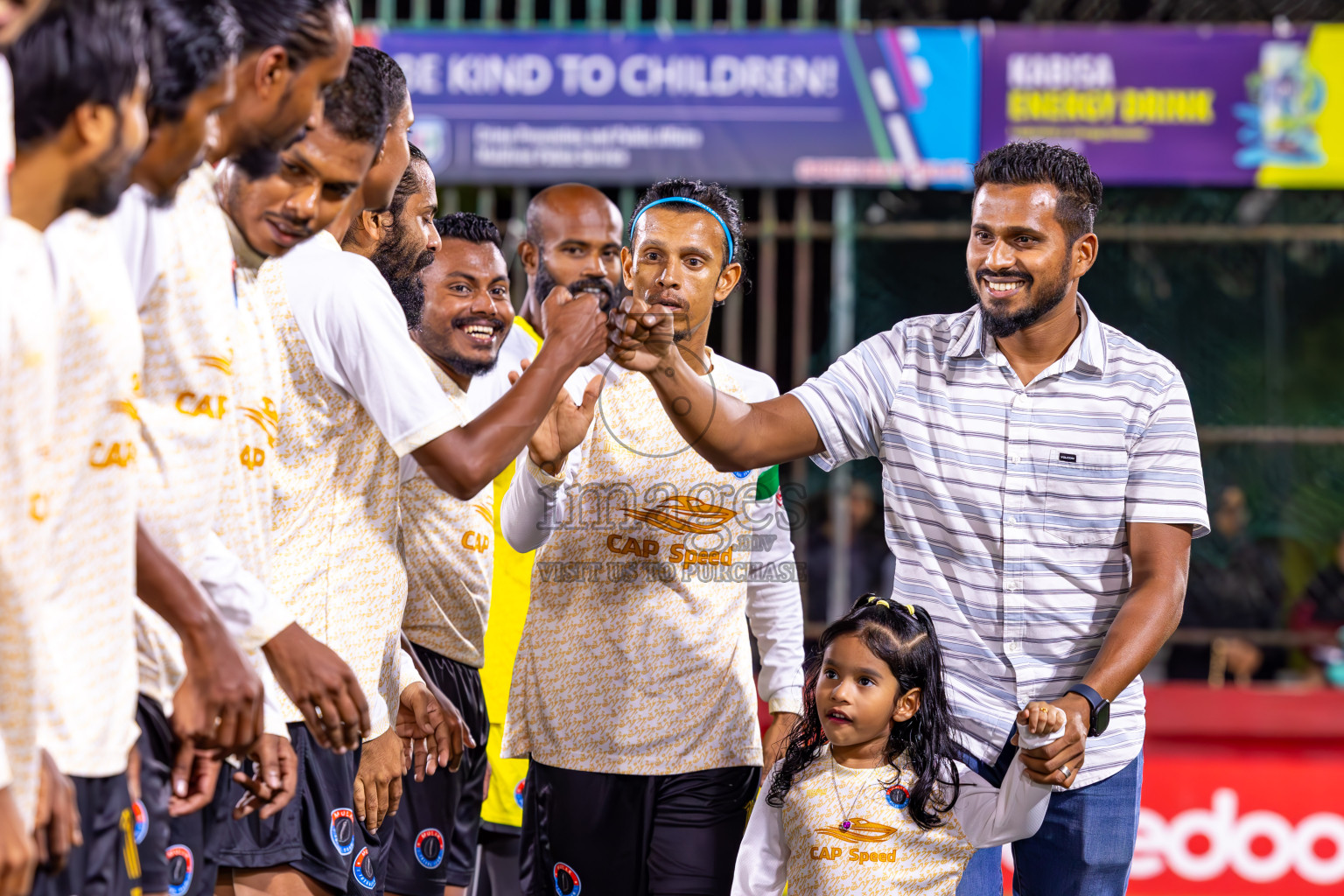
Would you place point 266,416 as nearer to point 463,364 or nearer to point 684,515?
point 684,515

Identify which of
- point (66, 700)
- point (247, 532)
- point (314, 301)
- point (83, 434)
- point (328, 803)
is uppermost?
point (314, 301)

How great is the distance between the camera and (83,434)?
183 centimetres

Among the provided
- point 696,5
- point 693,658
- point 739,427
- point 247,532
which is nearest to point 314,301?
point 247,532

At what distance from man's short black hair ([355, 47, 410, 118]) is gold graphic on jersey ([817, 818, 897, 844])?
1855 mm

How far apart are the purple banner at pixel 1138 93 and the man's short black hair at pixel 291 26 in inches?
289

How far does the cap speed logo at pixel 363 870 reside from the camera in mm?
2941

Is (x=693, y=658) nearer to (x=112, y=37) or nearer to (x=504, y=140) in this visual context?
(x=112, y=37)

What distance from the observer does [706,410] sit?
3.05 metres

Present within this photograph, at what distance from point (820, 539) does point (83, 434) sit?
23.6 feet

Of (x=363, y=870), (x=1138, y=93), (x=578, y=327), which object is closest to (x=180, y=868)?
(x=363, y=870)

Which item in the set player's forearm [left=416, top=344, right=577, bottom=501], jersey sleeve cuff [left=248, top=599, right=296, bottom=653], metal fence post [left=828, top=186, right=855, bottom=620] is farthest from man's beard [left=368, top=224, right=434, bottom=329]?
metal fence post [left=828, top=186, right=855, bottom=620]

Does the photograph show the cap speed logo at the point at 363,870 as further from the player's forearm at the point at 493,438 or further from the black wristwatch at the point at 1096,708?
the black wristwatch at the point at 1096,708

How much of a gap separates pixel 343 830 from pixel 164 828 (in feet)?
2.37

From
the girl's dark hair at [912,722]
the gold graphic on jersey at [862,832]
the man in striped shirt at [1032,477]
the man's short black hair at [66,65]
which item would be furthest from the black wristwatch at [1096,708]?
the man's short black hair at [66,65]
